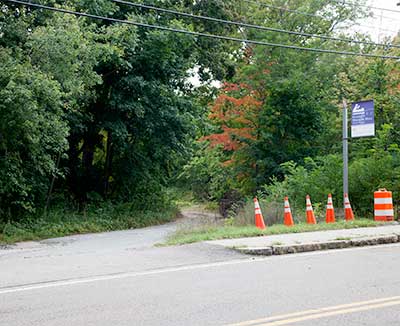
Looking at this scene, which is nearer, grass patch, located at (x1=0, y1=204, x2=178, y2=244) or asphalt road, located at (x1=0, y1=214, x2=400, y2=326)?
asphalt road, located at (x1=0, y1=214, x2=400, y2=326)

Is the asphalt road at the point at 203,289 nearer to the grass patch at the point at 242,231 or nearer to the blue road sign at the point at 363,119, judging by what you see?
the grass patch at the point at 242,231

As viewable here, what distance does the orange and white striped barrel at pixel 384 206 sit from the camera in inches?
610

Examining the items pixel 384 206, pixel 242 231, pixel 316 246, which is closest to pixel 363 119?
pixel 384 206

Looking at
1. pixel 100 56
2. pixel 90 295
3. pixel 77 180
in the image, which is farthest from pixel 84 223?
pixel 90 295

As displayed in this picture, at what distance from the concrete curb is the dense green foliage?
17.0 feet

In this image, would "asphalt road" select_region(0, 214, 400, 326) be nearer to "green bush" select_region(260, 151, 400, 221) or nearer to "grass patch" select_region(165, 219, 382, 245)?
"grass patch" select_region(165, 219, 382, 245)

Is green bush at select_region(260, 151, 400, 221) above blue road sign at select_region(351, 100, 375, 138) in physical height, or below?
below

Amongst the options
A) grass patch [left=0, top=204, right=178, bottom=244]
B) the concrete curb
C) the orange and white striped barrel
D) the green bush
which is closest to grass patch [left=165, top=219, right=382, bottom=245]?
the orange and white striped barrel

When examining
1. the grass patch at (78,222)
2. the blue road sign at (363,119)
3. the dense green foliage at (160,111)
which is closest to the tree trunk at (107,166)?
the dense green foliage at (160,111)

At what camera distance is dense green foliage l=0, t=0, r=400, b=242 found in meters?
17.7

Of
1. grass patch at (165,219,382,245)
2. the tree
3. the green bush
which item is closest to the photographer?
grass patch at (165,219,382,245)

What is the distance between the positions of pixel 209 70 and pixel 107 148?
22.6 feet

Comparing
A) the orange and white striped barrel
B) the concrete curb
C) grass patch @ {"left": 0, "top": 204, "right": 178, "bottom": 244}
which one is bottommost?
grass patch @ {"left": 0, "top": 204, "right": 178, "bottom": 244}

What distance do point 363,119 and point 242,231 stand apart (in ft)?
18.3
